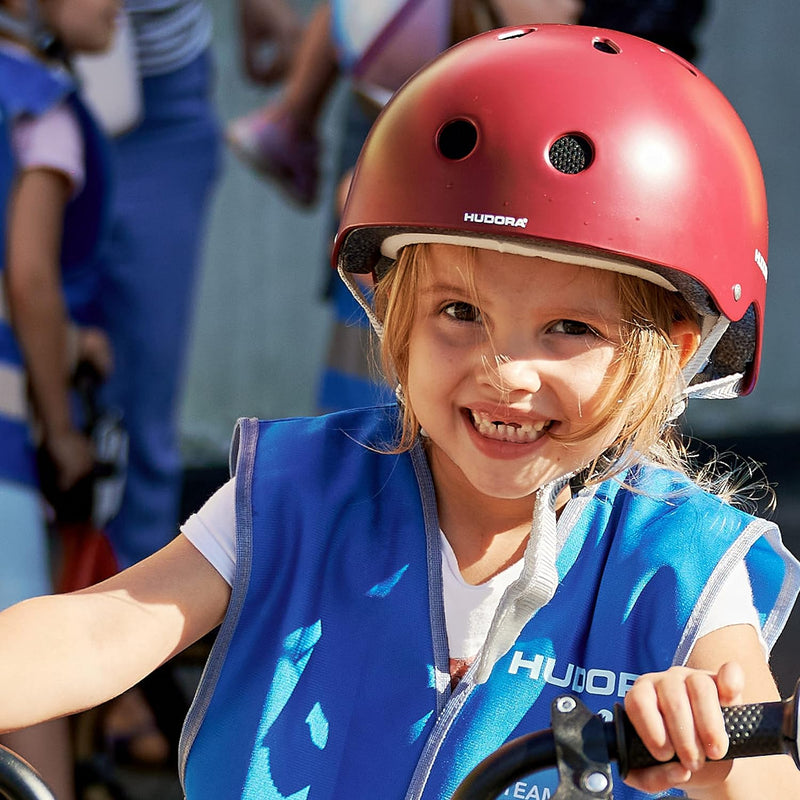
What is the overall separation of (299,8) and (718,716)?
3.28 m

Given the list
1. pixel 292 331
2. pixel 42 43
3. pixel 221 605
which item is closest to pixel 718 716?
pixel 221 605

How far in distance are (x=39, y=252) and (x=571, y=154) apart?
2197mm

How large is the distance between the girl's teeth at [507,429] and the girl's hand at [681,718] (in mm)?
455

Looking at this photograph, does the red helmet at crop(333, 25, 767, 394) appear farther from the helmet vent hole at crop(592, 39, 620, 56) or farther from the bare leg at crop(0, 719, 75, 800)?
the bare leg at crop(0, 719, 75, 800)

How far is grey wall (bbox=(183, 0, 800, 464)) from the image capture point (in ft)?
14.1

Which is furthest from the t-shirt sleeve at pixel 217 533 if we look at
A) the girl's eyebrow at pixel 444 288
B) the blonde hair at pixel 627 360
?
the girl's eyebrow at pixel 444 288

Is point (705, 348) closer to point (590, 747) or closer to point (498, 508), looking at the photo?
point (498, 508)

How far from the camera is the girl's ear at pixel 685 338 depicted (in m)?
1.66

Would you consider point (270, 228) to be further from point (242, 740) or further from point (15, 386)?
point (242, 740)

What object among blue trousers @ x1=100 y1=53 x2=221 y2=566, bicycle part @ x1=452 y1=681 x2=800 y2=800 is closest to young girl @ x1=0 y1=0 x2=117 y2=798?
blue trousers @ x1=100 y1=53 x2=221 y2=566

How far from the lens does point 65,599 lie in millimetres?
1477

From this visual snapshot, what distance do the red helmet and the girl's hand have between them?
1.76ft

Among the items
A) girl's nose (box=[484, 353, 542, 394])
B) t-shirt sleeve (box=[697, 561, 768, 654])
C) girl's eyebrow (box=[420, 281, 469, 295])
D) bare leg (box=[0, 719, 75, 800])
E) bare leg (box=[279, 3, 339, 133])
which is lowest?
bare leg (box=[0, 719, 75, 800])

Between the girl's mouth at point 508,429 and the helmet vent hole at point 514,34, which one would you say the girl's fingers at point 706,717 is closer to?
the girl's mouth at point 508,429
